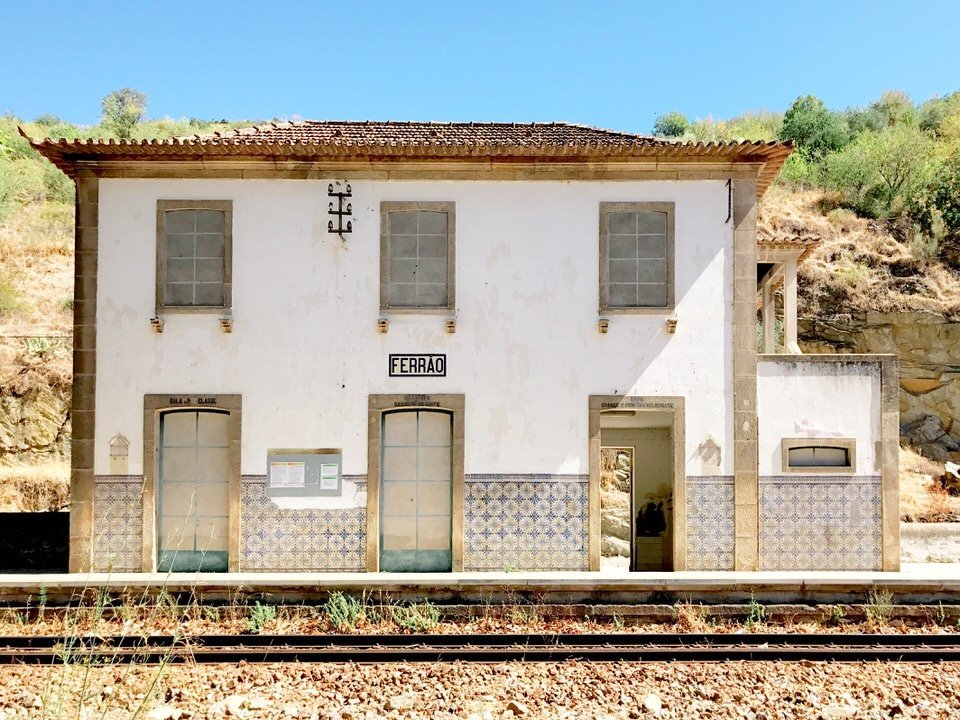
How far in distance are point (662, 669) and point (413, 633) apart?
3.20 m

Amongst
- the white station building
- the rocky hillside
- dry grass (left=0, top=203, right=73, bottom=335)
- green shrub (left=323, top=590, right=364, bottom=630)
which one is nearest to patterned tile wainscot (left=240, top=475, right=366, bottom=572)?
the white station building

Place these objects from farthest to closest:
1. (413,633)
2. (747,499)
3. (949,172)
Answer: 1. (949,172)
2. (747,499)
3. (413,633)

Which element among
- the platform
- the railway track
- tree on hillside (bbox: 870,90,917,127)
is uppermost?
tree on hillside (bbox: 870,90,917,127)

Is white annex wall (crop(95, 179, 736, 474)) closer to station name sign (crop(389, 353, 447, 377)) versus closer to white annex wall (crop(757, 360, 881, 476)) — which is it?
station name sign (crop(389, 353, 447, 377))

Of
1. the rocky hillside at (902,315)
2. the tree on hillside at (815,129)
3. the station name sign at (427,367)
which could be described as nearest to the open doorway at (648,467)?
the station name sign at (427,367)

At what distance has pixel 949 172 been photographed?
85.9ft

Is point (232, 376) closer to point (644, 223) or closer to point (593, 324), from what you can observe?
point (593, 324)

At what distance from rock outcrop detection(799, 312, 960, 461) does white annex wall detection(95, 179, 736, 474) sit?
13.2 m

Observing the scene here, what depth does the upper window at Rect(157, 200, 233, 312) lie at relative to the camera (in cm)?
1102

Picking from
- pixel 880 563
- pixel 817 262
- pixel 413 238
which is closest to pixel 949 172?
pixel 817 262

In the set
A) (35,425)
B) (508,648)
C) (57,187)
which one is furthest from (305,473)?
(57,187)

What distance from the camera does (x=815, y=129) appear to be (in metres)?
36.8

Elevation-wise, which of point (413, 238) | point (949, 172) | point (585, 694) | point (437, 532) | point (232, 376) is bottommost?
point (585, 694)

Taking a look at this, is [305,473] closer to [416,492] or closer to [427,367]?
[416,492]
